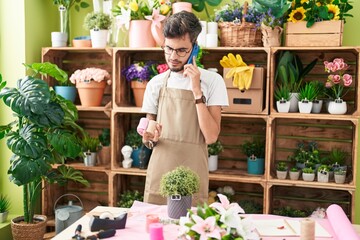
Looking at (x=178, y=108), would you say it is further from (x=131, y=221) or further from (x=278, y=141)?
(x=278, y=141)

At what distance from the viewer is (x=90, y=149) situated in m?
3.82

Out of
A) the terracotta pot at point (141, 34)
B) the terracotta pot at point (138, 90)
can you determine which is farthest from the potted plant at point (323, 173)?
the terracotta pot at point (141, 34)

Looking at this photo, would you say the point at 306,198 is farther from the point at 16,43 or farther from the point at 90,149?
the point at 16,43

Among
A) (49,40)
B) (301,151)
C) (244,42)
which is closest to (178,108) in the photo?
(244,42)

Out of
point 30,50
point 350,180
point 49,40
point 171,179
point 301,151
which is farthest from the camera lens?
point 49,40

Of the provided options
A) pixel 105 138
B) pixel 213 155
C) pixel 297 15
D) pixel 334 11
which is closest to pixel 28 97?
pixel 105 138

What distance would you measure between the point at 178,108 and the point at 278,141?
4.69ft

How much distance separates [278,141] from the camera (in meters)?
3.77

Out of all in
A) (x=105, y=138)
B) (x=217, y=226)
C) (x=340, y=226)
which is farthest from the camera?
(x=105, y=138)

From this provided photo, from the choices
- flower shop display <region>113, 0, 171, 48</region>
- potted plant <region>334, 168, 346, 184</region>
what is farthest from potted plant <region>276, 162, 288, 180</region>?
flower shop display <region>113, 0, 171, 48</region>

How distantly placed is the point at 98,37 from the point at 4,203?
1528mm

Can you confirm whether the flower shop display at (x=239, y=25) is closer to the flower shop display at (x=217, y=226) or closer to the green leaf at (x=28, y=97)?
the green leaf at (x=28, y=97)

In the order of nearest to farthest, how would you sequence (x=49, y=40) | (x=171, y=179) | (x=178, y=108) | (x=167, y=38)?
(x=171, y=179)
(x=167, y=38)
(x=178, y=108)
(x=49, y=40)

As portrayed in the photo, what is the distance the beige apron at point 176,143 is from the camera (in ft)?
8.46
